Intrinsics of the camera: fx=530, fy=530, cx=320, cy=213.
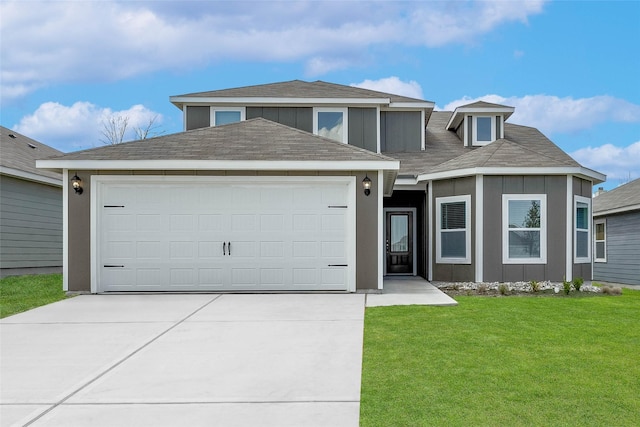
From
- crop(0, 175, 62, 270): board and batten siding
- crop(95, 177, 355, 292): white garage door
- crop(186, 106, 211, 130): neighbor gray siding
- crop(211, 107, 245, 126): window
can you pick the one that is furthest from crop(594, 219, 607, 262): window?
crop(0, 175, 62, 270): board and batten siding

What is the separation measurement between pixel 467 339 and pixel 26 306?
752 centimetres

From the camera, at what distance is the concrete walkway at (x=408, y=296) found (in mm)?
9242

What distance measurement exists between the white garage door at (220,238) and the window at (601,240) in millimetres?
13455

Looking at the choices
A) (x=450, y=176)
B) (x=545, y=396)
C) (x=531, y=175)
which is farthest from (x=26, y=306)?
(x=531, y=175)

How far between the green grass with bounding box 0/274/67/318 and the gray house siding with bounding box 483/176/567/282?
9.26 meters

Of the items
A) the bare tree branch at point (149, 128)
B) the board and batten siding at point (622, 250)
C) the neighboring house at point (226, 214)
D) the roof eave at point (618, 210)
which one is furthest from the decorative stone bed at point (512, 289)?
the bare tree branch at point (149, 128)

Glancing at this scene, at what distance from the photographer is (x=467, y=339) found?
6.40 meters

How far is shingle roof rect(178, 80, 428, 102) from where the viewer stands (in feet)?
54.4

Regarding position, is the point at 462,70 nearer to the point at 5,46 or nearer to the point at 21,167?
the point at 21,167

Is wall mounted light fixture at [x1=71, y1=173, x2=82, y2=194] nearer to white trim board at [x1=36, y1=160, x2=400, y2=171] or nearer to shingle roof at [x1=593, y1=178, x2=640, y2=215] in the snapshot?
white trim board at [x1=36, y1=160, x2=400, y2=171]

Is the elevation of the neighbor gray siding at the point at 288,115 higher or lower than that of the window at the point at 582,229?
higher

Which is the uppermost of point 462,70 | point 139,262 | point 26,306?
point 462,70

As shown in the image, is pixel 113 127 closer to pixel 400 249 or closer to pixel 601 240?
pixel 400 249

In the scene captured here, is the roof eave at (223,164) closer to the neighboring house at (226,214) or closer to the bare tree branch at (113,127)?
the neighboring house at (226,214)
